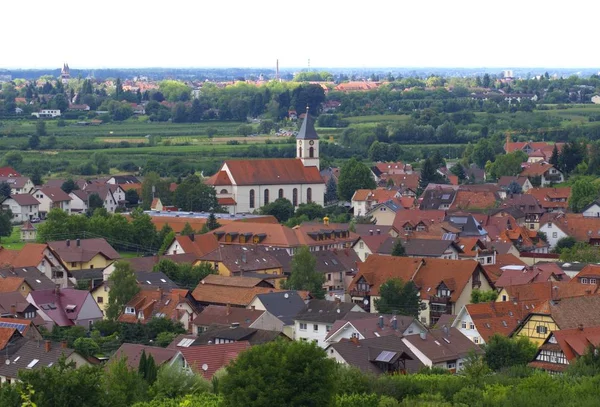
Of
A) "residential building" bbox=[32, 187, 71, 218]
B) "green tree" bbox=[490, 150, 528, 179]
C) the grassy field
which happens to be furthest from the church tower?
the grassy field

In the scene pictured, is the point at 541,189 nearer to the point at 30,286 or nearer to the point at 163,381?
the point at 30,286

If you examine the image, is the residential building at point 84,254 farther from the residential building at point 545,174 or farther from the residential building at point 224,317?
the residential building at point 545,174

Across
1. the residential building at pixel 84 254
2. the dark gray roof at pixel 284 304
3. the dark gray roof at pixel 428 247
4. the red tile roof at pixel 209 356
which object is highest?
the red tile roof at pixel 209 356

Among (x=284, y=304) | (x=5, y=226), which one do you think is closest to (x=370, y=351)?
(x=284, y=304)

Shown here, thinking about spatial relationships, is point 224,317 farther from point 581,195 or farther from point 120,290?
point 581,195

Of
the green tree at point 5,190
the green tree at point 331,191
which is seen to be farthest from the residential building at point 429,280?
the green tree at point 331,191

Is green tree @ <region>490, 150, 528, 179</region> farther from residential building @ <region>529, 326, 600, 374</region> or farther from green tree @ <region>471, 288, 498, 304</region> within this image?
residential building @ <region>529, 326, 600, 374</region>
